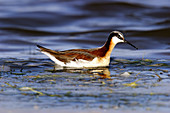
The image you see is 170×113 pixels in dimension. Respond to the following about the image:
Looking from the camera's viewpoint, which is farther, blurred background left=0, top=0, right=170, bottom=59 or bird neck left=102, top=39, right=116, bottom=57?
blurred background left=0, top=0, right=170, bottom=59

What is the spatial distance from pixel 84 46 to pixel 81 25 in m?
4.45

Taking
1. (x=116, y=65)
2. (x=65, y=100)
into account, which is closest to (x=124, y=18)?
(x=116, y=65)

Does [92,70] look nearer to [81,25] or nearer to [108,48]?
[108,48]

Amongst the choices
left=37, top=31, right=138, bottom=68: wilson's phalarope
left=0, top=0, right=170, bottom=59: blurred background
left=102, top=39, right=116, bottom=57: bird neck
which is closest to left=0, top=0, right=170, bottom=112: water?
left=0, top=0, right=170, bottom=59: blurred background

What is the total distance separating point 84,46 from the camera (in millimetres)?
16906

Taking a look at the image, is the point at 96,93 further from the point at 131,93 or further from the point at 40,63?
the point at 40,63

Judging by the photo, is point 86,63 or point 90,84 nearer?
point 90,84

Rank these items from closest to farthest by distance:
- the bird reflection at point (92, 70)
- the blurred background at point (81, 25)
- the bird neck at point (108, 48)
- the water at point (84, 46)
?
the water at point (84, 46) < the bird reflection at point (92, 70) < the bird neck at point (108, 48) < the blurred background at point (81, 25)

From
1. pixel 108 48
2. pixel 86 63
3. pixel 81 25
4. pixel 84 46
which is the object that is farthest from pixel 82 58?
pixel 81 25

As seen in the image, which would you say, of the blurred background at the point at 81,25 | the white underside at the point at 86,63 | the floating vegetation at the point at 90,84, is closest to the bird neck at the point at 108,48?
the white underside at the point at 86,63

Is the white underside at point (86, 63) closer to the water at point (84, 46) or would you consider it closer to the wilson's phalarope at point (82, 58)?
the wilson's phalarope at point (82, 58)

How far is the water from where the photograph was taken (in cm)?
796

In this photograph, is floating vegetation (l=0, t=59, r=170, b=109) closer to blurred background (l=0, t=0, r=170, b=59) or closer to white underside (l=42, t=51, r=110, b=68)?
white underside (l=42, t=51, r=110, b=68)

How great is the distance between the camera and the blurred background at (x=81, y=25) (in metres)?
16.8
